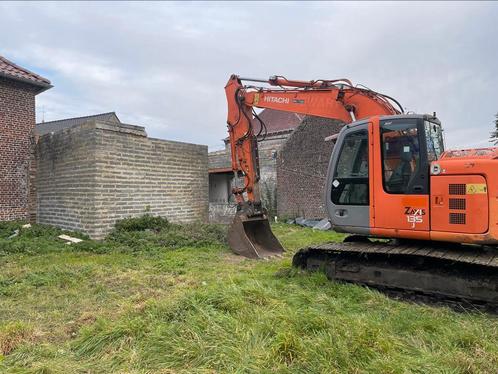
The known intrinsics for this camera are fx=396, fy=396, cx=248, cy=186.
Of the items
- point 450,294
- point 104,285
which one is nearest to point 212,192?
point 104,285

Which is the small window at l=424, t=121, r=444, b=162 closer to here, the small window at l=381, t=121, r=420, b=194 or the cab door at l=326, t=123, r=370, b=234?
the small window at l=381, t=121, r=420, b=194

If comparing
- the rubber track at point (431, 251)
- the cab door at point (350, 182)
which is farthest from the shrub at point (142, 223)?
the cab door at point (350, 182)

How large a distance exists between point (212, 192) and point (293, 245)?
501 inches

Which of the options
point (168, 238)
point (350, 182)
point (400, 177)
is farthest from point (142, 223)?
point (400, 177)

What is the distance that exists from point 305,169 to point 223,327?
14.0 meters

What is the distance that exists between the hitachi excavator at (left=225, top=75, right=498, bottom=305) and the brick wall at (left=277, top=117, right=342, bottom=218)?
10181 millimetres

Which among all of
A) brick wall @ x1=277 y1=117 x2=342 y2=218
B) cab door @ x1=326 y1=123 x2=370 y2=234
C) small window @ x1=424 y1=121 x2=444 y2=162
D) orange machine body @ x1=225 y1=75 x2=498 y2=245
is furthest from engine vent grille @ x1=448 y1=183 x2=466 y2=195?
brick wall @ x1=277 y1=117 x2=342 y2=218

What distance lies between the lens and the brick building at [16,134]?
11469 mm

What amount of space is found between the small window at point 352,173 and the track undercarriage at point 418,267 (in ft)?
2.31

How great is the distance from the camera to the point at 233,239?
8586mm

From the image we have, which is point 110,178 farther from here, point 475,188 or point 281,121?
point 281,121

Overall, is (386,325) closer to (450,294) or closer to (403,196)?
(450,294)

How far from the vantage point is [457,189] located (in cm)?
482

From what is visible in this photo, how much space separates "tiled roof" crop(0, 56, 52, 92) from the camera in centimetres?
1137
